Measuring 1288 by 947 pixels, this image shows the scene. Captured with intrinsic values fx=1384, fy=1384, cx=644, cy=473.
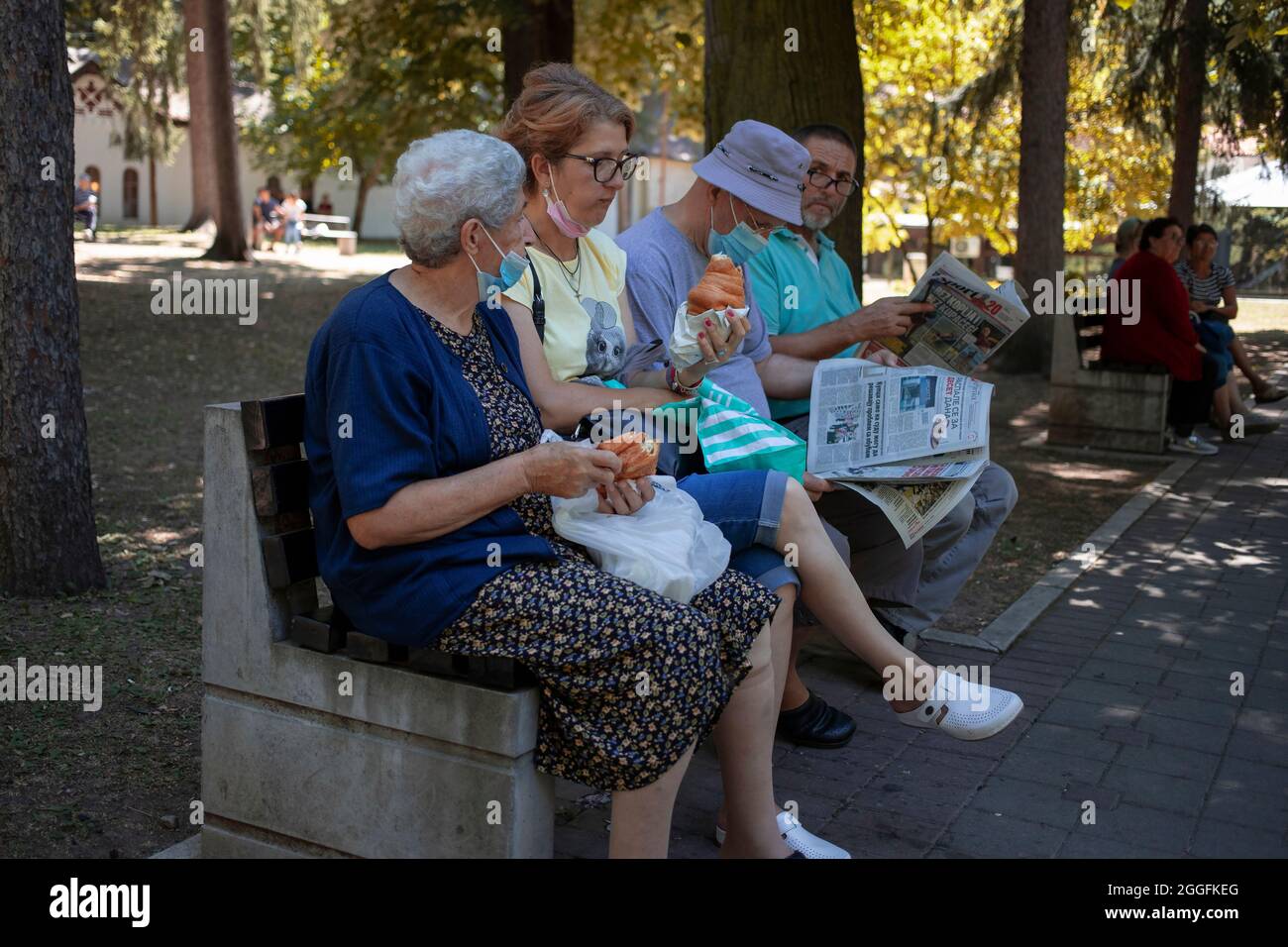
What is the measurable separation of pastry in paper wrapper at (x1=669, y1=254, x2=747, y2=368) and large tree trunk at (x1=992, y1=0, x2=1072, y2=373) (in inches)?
438

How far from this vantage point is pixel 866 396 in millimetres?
4012

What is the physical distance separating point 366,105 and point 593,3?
3.01 m

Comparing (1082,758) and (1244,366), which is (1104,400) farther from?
(1082,758)

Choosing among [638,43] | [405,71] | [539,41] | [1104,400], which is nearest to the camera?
[1104,400]

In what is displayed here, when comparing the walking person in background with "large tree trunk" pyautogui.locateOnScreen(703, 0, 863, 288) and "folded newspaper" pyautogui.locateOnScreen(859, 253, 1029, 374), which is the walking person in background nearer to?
"large tree trunk" pyautogui.locateOnScreen(703, 0, 863, 288)

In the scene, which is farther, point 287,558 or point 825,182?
point 825,182

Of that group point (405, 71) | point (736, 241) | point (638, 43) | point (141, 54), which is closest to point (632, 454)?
point (736, 241)

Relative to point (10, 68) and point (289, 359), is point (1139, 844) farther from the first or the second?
point (289, 359)

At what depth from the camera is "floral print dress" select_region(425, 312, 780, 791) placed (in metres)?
2.78

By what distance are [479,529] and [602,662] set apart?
1.33ft

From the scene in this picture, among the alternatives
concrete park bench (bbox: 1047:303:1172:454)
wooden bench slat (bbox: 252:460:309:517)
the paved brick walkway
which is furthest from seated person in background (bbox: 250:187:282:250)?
wooden bench slat (bbox: 252:460:309:517)

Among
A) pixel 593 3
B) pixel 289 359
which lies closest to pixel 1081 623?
pixel 289 359

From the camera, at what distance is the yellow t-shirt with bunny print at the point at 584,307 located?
3623 millimetres

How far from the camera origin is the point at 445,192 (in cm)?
295
